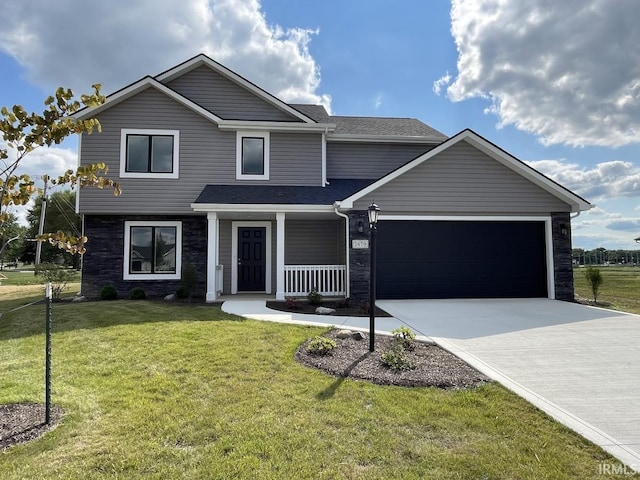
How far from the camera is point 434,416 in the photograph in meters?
3.41

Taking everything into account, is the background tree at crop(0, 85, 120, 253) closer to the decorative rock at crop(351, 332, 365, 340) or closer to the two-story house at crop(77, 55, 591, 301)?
the decorative rock at crop(351, 332, 365, 340)

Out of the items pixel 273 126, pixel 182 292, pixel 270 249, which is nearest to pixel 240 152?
pixel 273 126

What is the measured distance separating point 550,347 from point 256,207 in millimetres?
7772

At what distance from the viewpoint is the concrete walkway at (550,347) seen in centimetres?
343

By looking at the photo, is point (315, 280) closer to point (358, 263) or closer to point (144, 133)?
point (358, 263)

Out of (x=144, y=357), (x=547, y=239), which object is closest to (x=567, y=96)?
(x=547, y=239)

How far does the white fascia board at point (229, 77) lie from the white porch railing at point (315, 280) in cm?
536

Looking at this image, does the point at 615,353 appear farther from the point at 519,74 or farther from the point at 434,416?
the point at 519,74

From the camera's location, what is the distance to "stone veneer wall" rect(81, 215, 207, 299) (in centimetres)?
1180

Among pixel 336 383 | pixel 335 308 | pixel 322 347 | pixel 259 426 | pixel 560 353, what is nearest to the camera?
pixel 259 426

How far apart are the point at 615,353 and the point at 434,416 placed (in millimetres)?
3986

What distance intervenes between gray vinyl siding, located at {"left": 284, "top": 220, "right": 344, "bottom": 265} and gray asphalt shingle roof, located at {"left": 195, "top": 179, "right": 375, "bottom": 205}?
3.91ft

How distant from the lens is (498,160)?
10.8 metres

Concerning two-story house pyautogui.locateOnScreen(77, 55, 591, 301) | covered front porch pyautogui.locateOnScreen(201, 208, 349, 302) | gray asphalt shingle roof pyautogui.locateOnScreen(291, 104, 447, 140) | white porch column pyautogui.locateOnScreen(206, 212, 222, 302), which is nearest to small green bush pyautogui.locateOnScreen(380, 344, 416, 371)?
two-story house pyautogui.locateOnScreen(77, 55, 591, 301)
